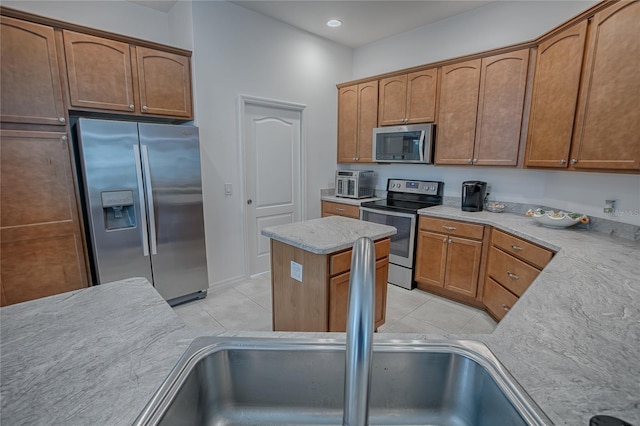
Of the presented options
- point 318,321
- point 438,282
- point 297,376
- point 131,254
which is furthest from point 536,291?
point 131,254

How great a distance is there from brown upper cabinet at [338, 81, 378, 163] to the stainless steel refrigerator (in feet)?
6.81

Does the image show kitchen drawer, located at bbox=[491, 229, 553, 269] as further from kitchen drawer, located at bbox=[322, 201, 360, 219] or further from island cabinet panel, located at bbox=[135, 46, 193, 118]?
island cabinet panel, located at bbox=[135, 46, 193, 118]

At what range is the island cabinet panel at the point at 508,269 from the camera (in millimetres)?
2145

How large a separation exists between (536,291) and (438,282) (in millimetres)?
1978

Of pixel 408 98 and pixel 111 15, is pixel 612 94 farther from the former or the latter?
pixel 111 15

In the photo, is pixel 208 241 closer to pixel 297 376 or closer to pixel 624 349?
pixel 297 376

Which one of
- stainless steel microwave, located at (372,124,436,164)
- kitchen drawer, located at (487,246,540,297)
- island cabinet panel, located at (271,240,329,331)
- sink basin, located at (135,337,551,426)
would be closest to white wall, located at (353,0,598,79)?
stainless steel microwave, located at (372,124,436,164)

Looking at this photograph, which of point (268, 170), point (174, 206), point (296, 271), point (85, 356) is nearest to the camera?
point (85, 356)

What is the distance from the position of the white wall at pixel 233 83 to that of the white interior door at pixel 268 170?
15 centimetres

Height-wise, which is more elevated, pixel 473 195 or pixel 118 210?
pixel 473 195

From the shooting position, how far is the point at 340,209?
12.8 feet

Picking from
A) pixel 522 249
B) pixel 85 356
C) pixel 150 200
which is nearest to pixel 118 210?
pixel 150 200

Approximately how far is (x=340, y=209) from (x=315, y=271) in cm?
213

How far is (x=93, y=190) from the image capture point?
235cm
